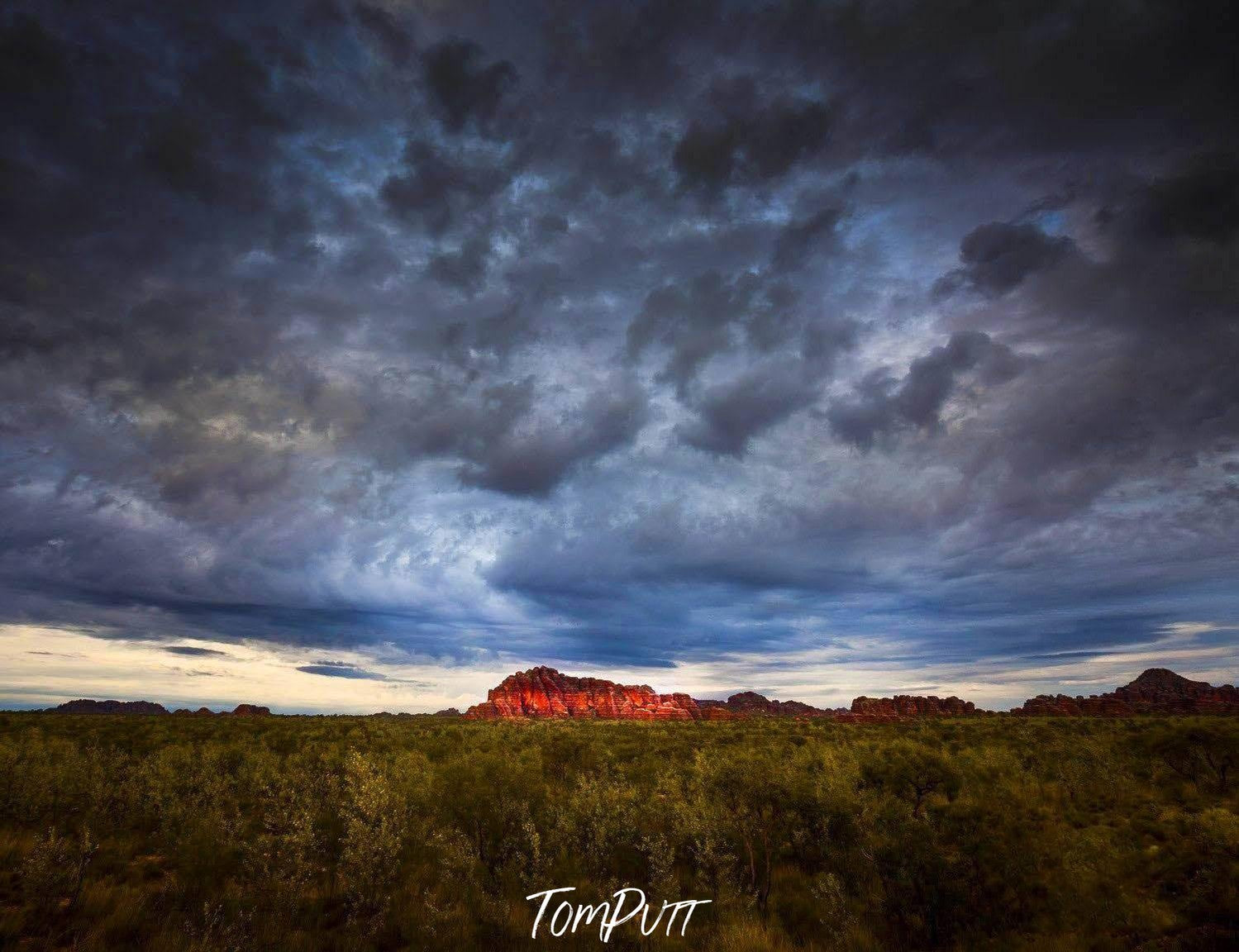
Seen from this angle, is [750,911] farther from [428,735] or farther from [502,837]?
[428,735]

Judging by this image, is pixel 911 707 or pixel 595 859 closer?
pixel 595 859

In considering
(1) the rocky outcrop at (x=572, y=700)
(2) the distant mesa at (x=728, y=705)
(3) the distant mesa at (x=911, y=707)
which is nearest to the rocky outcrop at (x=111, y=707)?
(2) the distant mesa at (x=728, y=705)

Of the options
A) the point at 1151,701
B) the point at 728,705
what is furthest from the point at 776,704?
the point at 1151,701

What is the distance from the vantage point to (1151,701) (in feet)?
380

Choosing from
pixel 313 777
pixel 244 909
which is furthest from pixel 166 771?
pixel 244 909

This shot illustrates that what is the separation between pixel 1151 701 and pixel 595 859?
→ 155 meters

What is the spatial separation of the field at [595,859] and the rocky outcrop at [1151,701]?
106 metres

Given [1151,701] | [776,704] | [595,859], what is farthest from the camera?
[776,704]

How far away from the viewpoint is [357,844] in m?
14.0

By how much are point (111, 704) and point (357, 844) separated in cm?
25396

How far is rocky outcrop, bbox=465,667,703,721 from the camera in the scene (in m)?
157

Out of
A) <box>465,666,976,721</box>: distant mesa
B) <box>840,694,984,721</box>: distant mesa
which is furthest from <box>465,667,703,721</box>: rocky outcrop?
<box>840,694,984,721</box>: distant mesa

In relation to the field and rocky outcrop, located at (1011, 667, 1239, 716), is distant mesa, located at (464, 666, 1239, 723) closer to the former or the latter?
rocky outcrop, located at (1011, 667, 1239, 716)

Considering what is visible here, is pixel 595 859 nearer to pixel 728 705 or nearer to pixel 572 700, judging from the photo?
pixel 572 700
